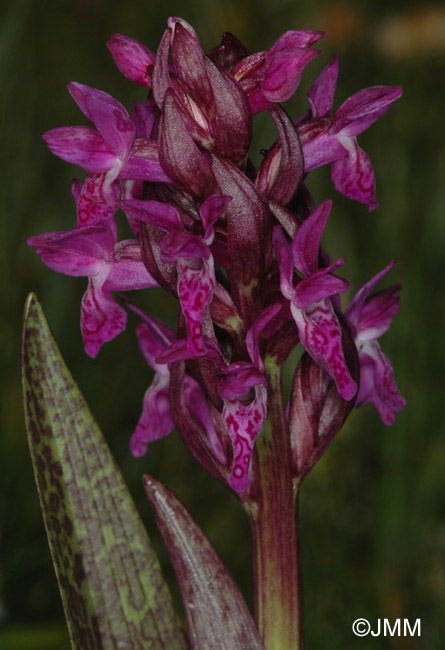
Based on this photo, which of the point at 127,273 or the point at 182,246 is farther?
the point at 127,273

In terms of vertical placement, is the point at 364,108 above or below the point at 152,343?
above

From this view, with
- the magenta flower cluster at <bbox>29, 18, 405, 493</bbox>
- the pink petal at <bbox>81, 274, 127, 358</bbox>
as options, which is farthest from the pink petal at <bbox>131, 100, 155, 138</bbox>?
the pink petal at <bbox>81, 274, 127, 358</bbox>

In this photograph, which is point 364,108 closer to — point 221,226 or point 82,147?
point 221,226

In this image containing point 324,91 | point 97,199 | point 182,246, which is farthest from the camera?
point 324,91

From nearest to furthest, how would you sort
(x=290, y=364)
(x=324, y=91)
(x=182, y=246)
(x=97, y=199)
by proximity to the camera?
(x=182, y=246), (x=97, y=199), (x=324, y=91), (x=290, y=364)

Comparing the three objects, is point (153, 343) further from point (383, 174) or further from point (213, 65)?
point (383, 174)

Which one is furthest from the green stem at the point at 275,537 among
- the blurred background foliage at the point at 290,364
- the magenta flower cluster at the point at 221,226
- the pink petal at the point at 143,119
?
the blurred background foliage at the point at 290,364

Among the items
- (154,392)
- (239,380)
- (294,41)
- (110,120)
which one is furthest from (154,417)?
(294,41)
